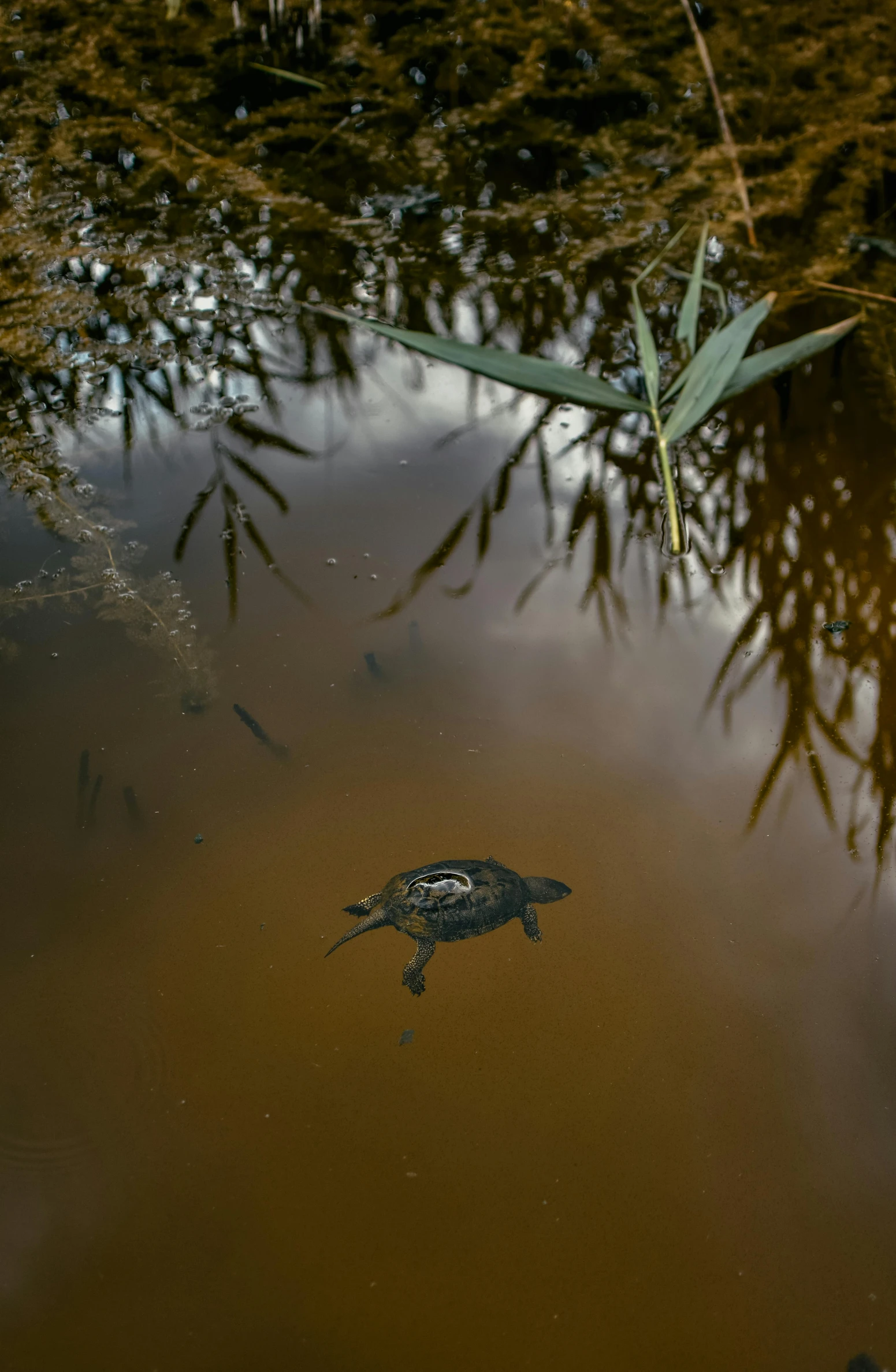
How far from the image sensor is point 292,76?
9.61ft

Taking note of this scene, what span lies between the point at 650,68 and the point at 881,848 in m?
2.72

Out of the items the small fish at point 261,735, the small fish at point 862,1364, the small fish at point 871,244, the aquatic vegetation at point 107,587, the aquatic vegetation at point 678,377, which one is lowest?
the small fish at point 862,1364

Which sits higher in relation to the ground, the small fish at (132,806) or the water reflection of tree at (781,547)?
the water reflection of tree at (781,547)

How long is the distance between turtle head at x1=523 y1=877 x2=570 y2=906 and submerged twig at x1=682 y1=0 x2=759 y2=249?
6.19 ft

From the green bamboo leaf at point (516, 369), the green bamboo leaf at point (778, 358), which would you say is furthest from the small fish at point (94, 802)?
the green bamboo leaf at point (778, 358)

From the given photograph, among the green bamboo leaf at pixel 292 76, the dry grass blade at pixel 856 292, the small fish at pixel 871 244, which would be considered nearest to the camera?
the dry grass blade at pixel 856 292

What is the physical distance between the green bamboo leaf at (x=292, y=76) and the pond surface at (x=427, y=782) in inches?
16.7

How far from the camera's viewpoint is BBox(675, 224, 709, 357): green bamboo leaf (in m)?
1.96

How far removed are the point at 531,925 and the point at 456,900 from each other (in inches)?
4.7

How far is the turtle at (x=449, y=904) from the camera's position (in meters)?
1.31

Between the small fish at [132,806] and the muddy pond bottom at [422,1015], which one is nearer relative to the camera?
the muddy pond bottom at [422,1015]

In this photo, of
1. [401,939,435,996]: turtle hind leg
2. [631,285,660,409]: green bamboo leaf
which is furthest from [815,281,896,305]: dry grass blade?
[401,939,435,996]: turtle hind leg

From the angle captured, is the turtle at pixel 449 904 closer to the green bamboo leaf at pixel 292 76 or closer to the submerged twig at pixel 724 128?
the submerged twig at pixel 724 128

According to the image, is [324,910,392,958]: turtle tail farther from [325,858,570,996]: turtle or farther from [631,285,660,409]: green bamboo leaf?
[631,285,660,409]: green bamboo leaf
